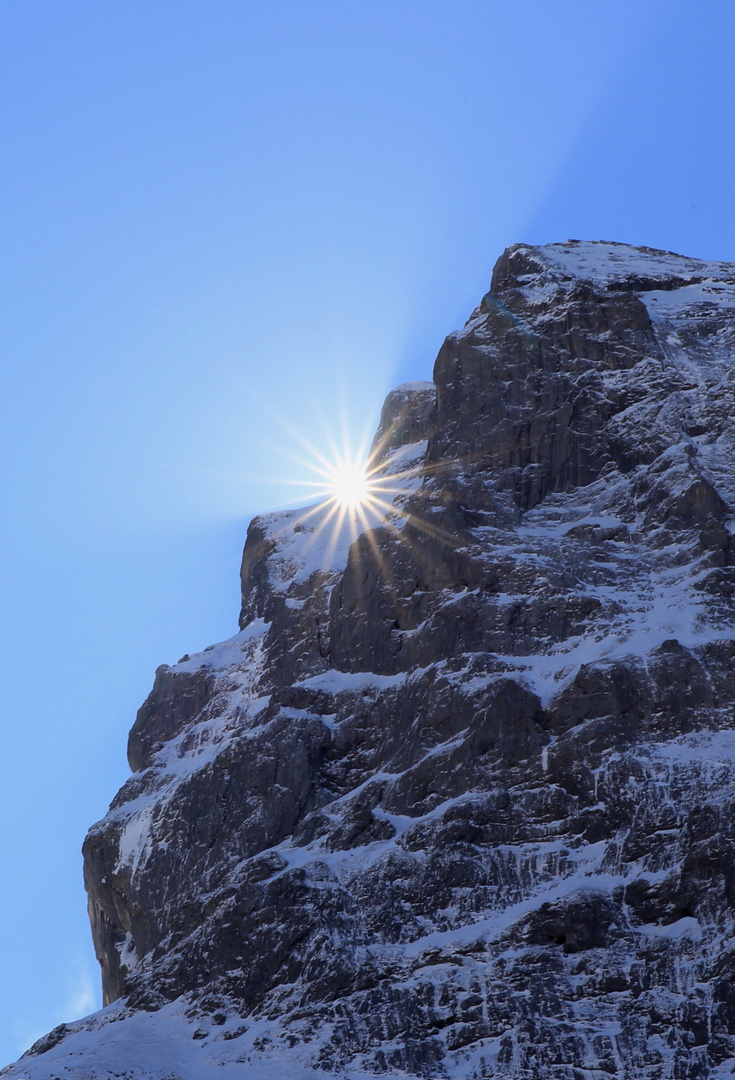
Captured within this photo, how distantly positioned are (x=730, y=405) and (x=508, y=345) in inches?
907

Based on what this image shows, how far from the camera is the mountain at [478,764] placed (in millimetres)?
94188

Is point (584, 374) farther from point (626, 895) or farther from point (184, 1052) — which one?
point (184, 1052)

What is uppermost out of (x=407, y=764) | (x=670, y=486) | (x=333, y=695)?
(x=670, y=486)

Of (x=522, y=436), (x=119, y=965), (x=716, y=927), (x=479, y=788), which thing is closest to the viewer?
(x=716, y=927)

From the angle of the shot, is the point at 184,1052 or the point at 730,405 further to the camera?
the point at 730,405

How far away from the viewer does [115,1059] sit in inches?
3920

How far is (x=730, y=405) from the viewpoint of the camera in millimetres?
131750

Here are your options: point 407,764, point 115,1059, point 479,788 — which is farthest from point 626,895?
point 115,1059

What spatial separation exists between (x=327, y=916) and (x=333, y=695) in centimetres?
2344

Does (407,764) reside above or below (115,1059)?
above

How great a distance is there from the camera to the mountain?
309ft

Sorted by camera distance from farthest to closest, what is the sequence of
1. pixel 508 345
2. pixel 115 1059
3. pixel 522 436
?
1. pixel 508 345
2. pixel 522 436
3. pixel 115 1059

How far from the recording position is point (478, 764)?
361ft

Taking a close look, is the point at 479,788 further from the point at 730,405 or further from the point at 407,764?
the point at 730,405
